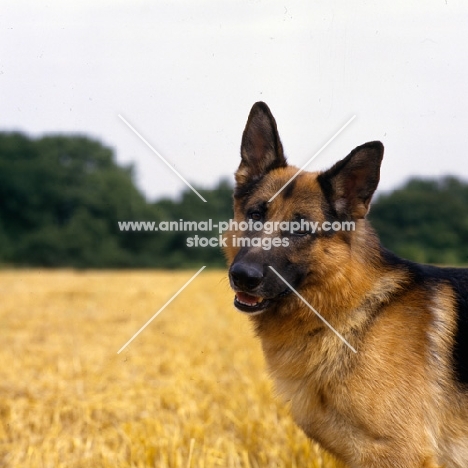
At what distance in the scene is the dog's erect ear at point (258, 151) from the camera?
3567 millimetres

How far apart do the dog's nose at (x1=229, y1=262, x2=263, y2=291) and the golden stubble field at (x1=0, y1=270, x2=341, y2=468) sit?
1.00 metres

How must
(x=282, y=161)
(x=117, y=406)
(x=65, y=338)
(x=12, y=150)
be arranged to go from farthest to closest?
(x=12, y=150), (x=65, y=338), (x=117, y=406), (x=282, y=161)

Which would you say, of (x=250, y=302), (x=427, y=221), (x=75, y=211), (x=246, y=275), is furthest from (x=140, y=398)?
(x=75, y=211)

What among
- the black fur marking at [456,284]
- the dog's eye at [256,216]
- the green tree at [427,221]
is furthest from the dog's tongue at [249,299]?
the green tree at [427,221]

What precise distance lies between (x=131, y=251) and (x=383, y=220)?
20.4 meters

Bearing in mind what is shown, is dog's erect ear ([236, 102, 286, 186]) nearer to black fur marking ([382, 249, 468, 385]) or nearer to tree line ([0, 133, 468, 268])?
black fur marking ([382, 249, 468, 385])

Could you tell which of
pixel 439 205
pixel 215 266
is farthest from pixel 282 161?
pixel 215 266

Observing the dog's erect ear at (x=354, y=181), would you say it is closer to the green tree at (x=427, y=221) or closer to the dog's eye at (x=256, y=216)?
the dog's eye at (x=256, y=216)

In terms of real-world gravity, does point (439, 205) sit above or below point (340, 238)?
below

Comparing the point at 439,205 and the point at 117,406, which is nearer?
the point at 117,406

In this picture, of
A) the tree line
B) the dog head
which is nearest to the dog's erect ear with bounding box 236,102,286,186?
the dog head

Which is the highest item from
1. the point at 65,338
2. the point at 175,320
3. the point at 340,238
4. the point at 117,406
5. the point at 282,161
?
the point at 282,161

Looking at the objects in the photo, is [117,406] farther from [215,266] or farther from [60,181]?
[215,266]

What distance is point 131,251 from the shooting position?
2717 centimetres
